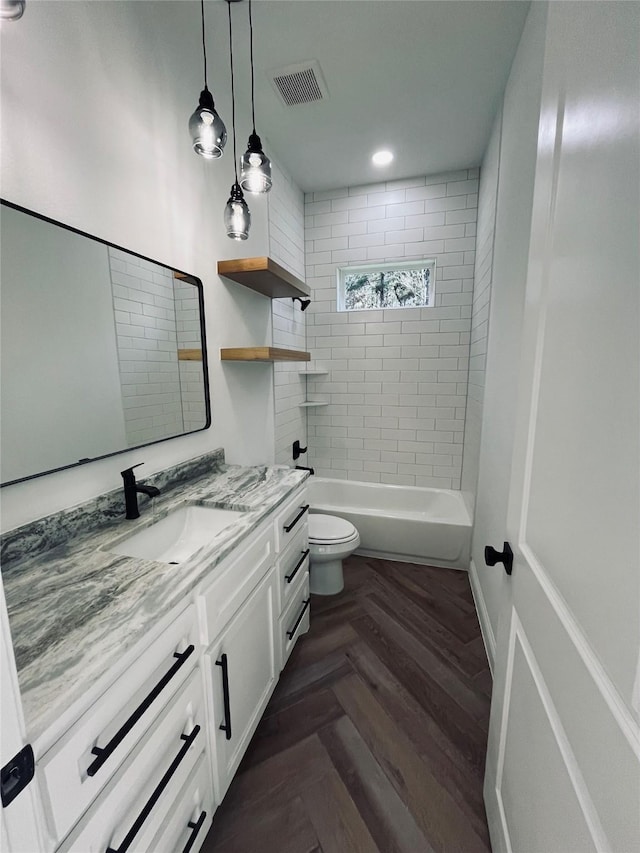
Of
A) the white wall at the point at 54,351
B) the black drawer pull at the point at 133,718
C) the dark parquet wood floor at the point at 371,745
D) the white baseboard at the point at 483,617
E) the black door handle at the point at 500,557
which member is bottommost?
the dark parquet wood floor at the point at 371,745

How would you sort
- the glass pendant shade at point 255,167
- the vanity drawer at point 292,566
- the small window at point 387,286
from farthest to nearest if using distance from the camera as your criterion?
the small window at point 387,286
the vanity drawer at point 292,566
the glass pendant shade at point 255,167

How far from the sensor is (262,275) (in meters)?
1.88

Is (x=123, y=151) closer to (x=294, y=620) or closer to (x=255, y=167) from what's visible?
(x=255, y=167)

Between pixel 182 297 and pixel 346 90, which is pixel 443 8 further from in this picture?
pixel 182 297

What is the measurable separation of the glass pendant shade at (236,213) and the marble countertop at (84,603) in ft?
4.18

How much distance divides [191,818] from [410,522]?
200 cm

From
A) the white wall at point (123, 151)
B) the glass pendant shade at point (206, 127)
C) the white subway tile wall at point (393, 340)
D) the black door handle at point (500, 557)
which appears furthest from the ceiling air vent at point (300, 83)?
the black door handle at point (500, 557)

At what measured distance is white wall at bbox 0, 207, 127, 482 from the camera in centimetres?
96

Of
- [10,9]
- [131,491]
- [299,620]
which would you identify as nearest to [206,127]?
[10,9]

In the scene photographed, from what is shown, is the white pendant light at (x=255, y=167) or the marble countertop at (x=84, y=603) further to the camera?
the white pendant light at (x=255, y=167)

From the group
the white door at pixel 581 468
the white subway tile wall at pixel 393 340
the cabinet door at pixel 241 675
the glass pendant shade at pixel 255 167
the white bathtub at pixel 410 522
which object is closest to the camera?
the white door at pixel 581 468

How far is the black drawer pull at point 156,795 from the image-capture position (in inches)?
27.7

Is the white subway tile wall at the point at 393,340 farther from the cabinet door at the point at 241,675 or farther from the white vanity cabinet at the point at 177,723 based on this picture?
the cabinet door at the point at 241,675

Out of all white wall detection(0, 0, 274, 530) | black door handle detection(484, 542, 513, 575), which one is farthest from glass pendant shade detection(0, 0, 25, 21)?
black door handle detection(484, 542, 513, 575)
